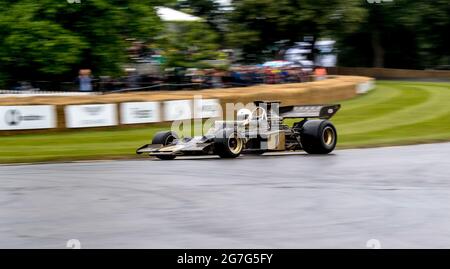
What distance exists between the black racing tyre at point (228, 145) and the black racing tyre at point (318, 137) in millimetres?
1318

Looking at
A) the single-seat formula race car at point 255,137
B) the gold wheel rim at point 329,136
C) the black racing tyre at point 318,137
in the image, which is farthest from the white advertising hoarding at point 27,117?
the gold wheel rim at point 329,136

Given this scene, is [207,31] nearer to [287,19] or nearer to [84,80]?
[84,80]

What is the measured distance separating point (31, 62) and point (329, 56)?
30.0 metres

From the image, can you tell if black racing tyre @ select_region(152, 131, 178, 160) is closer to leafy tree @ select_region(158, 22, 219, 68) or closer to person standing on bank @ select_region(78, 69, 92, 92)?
person standing on bank @ select_region(78, 69, 92, 92)

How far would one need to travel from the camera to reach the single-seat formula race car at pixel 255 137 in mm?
15398

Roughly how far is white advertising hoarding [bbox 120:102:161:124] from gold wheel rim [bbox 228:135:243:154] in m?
6.70

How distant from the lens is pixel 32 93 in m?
26.4

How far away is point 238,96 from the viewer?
23938mm

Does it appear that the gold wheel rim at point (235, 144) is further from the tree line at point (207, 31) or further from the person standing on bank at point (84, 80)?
the tree line at point (207, 31)

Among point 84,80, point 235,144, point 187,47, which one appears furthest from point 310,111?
point 187,47

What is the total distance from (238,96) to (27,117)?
624cm

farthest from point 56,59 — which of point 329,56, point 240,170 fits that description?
point 329,56

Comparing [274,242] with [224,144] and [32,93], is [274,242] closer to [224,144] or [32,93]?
[224,144]

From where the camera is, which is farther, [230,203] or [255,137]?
[255,137]
